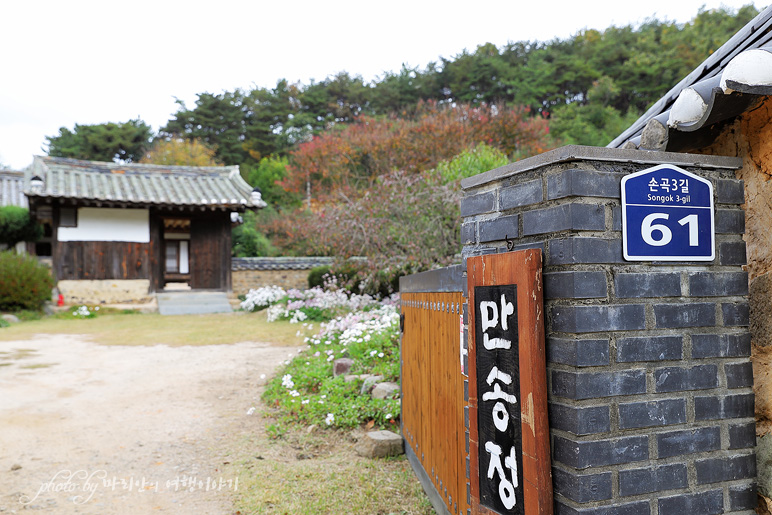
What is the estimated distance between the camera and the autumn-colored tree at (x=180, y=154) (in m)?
26.3

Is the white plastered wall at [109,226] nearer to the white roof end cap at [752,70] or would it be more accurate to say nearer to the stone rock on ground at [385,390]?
the stone rock on ground at [385,390]

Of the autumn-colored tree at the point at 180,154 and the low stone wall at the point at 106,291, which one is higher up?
the autumn-colored tree at the point at 180,154

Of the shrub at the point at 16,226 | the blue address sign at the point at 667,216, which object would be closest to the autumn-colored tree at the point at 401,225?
the blue address sign at the point at 667,216

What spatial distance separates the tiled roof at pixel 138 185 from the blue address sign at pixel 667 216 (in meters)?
15.2

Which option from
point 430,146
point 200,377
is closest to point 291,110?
point 430,146

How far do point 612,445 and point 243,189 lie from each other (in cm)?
1666

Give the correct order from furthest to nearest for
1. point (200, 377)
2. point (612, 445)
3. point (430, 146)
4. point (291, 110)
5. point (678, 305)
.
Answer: point (291, 110), point (430, 146), point (200, 377), point (678, 305), point (612, 445)

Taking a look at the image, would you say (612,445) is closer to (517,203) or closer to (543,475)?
(543,475)

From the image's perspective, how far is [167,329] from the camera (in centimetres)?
1147

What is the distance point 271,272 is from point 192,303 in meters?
2.80

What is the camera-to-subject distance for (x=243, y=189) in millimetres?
17141

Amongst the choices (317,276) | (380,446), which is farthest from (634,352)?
(317,276)

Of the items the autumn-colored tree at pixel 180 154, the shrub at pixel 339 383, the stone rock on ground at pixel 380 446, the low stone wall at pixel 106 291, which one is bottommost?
the stone rock on ground at pixel 380 446

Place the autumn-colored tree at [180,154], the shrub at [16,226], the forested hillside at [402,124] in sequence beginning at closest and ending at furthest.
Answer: the forested hillside at [402,124] → the shrub at [16,226] → the autumn-colored tree at [180,154]
